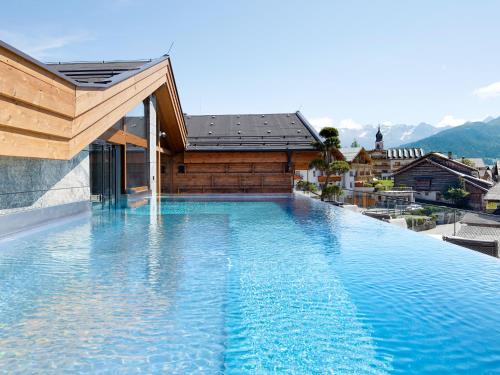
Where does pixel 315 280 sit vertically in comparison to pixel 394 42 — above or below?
below

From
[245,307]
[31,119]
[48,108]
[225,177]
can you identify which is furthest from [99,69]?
[245,307]

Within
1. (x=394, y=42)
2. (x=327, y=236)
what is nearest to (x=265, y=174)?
(x=394, y=42)

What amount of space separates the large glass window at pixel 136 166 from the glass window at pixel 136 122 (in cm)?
67

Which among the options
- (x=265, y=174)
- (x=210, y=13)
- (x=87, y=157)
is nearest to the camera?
(x=87, y=157)

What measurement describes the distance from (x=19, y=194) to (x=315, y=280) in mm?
7534

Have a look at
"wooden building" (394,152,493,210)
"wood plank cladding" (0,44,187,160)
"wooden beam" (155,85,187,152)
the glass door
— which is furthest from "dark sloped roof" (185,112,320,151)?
"wooden building" (394,152,493,210)

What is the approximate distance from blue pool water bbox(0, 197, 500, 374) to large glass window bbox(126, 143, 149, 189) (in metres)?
8.45

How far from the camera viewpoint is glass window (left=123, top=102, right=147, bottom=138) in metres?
15.6

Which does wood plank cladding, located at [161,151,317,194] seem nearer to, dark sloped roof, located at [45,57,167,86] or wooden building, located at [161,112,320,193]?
wooden building, located at [161,112,320,193]

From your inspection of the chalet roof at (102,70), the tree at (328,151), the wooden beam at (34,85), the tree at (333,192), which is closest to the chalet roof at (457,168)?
the tree at (328,151)

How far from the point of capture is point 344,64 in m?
20.1

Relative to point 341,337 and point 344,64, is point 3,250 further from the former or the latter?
point 344,64

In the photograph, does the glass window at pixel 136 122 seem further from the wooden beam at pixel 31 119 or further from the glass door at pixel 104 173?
the wooden beam at pixel 31 119

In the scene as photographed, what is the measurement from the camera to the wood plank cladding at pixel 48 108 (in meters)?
7.21
